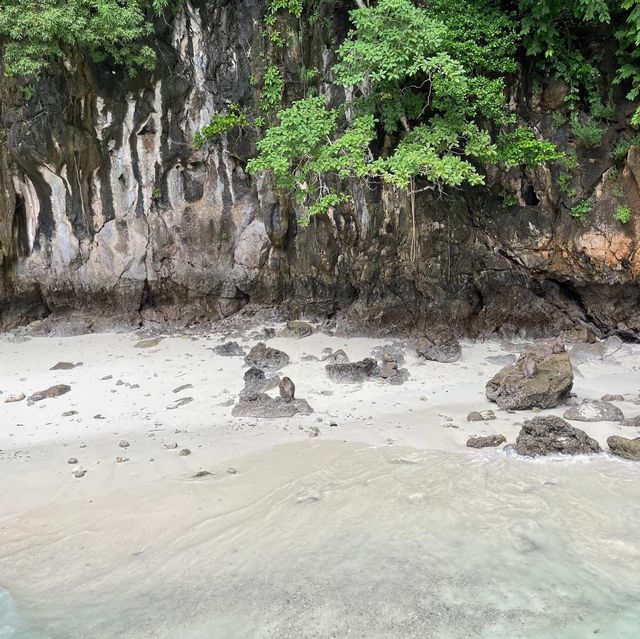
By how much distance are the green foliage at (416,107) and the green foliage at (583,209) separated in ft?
3.38

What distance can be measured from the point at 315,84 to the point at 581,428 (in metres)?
8.10

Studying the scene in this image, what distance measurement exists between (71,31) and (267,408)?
7622 millimetres

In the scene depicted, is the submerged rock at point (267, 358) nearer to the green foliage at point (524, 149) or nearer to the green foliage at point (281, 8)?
the green foliage at point (524, 149)

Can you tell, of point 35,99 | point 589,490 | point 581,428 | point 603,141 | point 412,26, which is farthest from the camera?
point 35,99

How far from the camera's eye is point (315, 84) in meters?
10.6

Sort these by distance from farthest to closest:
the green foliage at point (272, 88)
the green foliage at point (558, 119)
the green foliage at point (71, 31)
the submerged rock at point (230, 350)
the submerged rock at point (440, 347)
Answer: the green foliage at point (272, 88) < the submerged rock at point (230, 350) < the green foliage at point (558, 119) < the submerged rock at point (440, 347) < the green foliage at point (71, 31)

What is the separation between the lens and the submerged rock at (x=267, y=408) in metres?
7.28

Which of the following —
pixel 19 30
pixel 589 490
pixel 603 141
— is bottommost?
pixel 589 490

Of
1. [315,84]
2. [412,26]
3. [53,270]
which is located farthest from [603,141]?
[53,270]

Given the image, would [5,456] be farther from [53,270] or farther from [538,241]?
[538,241]

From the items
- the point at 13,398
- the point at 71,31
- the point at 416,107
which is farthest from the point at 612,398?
the point at 71,31

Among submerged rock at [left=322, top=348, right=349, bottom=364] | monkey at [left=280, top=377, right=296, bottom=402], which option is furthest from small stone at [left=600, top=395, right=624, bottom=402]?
monkey at [left=280, top=377, right=296, bottom=402]

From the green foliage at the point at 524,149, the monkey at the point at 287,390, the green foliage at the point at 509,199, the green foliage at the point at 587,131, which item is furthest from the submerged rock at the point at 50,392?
the green foliage at the point at 587,131

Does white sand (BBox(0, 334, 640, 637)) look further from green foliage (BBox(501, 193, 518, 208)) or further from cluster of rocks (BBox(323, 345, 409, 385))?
green foliage (BBox(501, 193, 518, 208))
